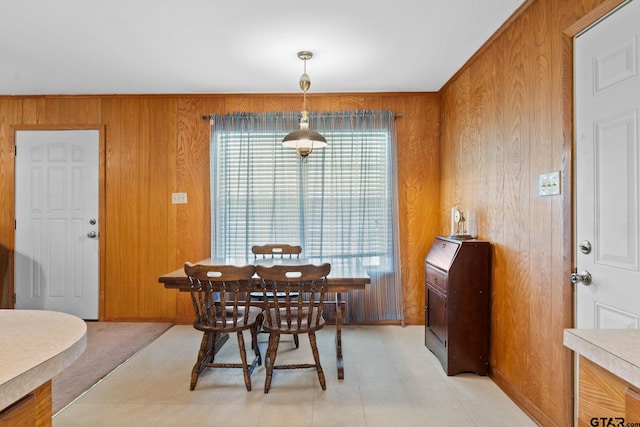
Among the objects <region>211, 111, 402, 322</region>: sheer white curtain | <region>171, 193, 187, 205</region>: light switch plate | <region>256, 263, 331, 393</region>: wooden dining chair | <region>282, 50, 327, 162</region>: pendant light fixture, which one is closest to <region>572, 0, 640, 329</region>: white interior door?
<region>256, 263, 331, 393</region>: wooden dining chair

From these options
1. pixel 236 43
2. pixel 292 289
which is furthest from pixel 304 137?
pixel 292 289

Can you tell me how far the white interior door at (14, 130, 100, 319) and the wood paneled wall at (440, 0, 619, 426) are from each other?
3.82 meters

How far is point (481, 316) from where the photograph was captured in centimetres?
262

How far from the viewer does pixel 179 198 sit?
12.8 ft

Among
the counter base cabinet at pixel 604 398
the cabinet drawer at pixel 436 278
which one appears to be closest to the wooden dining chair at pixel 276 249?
the cabinet drawer at pixel 436 278

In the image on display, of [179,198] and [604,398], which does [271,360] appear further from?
[179,198]

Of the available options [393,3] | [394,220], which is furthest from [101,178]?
[393,3]

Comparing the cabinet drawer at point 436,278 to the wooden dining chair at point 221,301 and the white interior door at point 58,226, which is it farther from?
the white interior door at point 58,226

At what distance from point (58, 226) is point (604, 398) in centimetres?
462

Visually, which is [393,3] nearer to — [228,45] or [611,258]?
[228,45]

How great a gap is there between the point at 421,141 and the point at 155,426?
3298mm

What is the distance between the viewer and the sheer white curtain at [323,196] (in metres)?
3.76

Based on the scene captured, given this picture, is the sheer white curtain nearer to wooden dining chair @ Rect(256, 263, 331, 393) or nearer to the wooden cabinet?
the wooden cabinet

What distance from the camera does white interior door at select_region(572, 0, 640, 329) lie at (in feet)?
4.84
